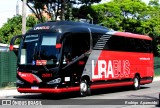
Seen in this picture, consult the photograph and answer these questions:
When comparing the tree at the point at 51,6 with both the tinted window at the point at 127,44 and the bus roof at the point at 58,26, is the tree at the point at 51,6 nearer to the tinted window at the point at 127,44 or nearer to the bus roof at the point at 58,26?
the tinted window at the point at 127,44

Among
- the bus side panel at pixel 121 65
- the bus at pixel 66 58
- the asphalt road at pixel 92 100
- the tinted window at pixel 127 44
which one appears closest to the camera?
the asphalt road at pixel 92 100

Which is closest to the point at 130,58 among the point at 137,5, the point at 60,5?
the point at 60,5

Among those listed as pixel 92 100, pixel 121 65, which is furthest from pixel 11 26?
pixel 92 100

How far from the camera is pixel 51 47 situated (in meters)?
17.7

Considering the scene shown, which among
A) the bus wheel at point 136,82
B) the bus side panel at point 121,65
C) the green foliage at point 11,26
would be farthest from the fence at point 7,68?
the green foliage at point 11,26

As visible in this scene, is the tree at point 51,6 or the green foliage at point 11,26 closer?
the tree at point 51,6

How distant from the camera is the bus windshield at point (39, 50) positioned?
57.9ft

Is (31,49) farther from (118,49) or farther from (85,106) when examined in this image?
(118,49)

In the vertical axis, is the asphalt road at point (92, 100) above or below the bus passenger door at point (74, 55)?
below

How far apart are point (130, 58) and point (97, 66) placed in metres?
4.08

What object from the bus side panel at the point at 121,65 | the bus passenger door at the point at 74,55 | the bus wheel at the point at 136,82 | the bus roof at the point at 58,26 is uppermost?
the bus roof at the point at 58,26

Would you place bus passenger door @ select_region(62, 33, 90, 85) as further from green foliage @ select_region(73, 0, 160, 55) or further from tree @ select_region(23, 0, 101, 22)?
green foliage @ select_region(73, 0, 160, 55)

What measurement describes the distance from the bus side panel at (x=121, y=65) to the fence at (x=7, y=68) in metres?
6.31

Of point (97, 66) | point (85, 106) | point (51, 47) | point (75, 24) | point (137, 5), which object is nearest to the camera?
point (85, 106)
